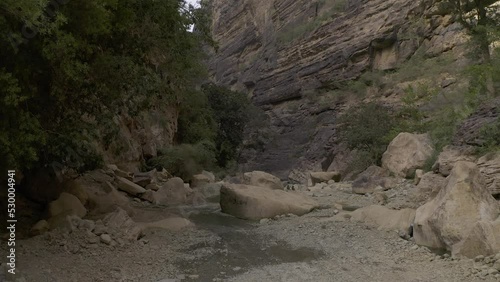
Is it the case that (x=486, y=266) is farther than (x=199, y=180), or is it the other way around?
(x=199, y=180)

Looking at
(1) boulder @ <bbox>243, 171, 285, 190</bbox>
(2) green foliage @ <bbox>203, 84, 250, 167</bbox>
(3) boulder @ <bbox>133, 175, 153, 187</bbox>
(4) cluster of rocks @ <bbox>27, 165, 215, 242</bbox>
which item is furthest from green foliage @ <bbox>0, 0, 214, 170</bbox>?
(2) green foliage @ <bbox>203, 84, 250, 167</bbox>

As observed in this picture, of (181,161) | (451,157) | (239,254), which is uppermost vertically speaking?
(451,157)

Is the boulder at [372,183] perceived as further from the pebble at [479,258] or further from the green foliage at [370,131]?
the pebble at [479,258]

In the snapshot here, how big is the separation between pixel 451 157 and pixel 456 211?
12.2 feet

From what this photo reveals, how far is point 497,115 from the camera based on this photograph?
9.83 m

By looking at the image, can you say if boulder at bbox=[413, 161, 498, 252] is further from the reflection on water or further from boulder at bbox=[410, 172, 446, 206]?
boulder at bbox=[410, 172, 446, 206]

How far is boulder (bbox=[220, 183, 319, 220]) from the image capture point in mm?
10648

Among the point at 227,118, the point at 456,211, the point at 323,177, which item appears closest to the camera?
the point at 456,211

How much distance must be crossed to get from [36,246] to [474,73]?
1418 cm

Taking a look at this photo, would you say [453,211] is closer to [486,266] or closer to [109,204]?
[486,266]

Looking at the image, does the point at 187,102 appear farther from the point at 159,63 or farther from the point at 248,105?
the point at 159,63

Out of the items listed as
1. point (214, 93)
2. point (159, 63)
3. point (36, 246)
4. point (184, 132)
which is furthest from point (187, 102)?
point (36, 246)

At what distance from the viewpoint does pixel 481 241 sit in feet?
19.8

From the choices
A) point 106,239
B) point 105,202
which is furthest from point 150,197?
point 106,239
